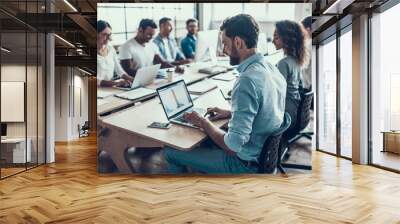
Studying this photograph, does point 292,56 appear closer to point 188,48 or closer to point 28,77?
point 188,48

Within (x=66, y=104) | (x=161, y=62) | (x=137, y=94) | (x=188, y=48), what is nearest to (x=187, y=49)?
(x=188, y=48)

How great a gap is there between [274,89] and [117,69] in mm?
2713

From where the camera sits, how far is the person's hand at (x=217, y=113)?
6.71m

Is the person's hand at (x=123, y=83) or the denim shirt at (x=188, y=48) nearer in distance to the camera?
the person's hand at (x=123, y=83)

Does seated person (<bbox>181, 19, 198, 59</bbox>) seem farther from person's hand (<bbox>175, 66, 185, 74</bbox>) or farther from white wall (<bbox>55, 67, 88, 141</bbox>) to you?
white wall (<bbox>55, 67, 88, 141</bbox>)

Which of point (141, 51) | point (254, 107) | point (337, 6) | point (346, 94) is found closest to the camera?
point (254, 107)

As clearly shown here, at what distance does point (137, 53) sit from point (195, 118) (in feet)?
4.95

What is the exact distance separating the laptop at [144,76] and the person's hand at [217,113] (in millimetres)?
1125

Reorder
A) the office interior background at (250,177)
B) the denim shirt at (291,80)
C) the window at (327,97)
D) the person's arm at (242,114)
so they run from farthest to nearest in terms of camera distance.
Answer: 1. the window at (327,97)
2. the denim shirt at (291,80)
3. the person's arm at (242,114)
4. the office interior background at (250,177)

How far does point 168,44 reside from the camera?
685 cm

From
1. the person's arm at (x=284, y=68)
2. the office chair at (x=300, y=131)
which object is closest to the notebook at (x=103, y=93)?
the person's arm at (x=284, y=68)

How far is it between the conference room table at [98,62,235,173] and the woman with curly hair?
1036 millimetres

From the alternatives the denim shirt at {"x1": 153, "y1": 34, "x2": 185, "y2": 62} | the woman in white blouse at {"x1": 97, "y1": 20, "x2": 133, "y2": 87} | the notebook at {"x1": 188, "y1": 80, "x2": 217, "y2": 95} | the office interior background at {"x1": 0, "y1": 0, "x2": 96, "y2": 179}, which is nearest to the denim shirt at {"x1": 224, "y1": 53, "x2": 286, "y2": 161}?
the notebook at {"x1": 188, "y1": 80, "x2": 217, "y2": 95}

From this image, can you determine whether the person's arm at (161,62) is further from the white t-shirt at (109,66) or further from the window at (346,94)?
the window at (346,94)
